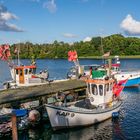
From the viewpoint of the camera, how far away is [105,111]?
37.1 metres

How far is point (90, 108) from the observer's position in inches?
1423

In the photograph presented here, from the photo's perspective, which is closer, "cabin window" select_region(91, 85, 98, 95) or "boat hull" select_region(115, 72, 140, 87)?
"cabin window" select_region(91, 85, 98, 95)

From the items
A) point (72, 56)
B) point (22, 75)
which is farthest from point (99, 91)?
point (72, 56)

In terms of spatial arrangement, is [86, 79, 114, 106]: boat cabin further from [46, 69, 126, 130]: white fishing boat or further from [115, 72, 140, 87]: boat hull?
[115, 72, 140, 87]: boat hull

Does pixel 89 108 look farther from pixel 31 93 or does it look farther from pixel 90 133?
pixel 31 93

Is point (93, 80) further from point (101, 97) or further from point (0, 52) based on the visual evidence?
point (0, 52)

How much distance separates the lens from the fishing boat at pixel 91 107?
33.1 meters

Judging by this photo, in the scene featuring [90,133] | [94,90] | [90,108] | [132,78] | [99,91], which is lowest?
[90,133]

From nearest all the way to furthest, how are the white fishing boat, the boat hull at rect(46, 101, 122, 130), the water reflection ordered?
the water reflection < the boat hull at rect(46, 101, 122, 130) < the white fishing boat

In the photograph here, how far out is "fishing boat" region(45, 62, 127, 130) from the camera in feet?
109

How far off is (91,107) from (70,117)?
147 inches

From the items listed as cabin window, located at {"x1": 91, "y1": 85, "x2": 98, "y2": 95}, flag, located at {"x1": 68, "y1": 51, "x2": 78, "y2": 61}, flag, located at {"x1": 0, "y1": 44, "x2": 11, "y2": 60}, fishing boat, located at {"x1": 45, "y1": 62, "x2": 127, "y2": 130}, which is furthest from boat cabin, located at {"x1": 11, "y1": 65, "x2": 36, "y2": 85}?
cabin window, located at {"x1": 91, "y1": 85, "x2": 98, "y2": 95}

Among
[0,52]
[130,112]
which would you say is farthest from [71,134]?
[0,52]

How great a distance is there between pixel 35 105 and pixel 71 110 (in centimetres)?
585
